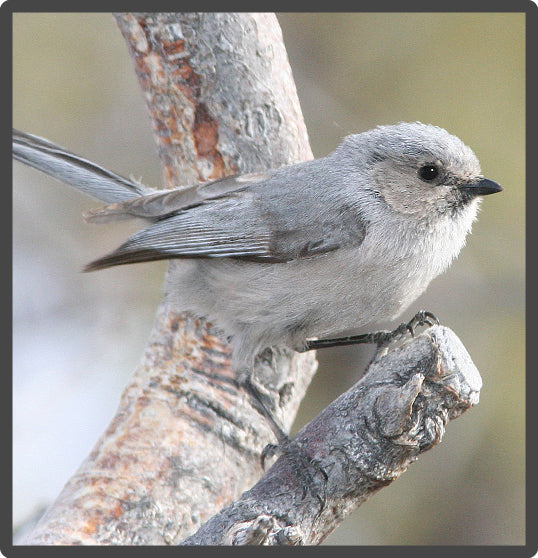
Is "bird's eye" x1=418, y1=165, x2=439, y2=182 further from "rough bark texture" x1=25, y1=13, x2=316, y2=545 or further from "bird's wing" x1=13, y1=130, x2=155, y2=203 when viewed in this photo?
"bird's wing" x1=13, y1=130, x2=155, y2=203

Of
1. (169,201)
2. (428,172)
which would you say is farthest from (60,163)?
Result: (428,172)

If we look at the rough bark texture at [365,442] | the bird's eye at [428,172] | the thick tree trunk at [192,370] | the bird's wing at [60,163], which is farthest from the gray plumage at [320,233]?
the rough bark texture at [365,442]

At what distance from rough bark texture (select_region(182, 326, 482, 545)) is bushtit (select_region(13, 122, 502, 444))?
55 cm

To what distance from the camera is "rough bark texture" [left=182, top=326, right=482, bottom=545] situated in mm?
→ 2002

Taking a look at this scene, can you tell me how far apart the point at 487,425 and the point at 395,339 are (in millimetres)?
1076

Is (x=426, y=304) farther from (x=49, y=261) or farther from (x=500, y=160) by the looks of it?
(x=49, y=261)

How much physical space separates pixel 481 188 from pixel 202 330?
4.48ft

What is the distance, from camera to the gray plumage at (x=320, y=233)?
267cm

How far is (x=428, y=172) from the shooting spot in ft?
9.04

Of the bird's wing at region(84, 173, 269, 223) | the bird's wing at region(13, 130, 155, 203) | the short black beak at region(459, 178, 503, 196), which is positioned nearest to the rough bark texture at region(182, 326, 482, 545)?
the short black beak at region(459, 178, 503, 196)

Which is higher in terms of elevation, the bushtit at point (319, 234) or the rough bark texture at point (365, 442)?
the bushtit at point (319, 234)

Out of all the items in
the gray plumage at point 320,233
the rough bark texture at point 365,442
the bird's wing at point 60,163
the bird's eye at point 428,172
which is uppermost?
the bird's wing at point 60,163

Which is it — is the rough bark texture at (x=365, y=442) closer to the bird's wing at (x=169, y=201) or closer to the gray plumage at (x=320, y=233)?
the gray plumage at (x=320, y=233)

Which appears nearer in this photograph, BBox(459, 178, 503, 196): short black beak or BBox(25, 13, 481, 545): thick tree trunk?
BBox(459, 178, 503, 196): short black beak
